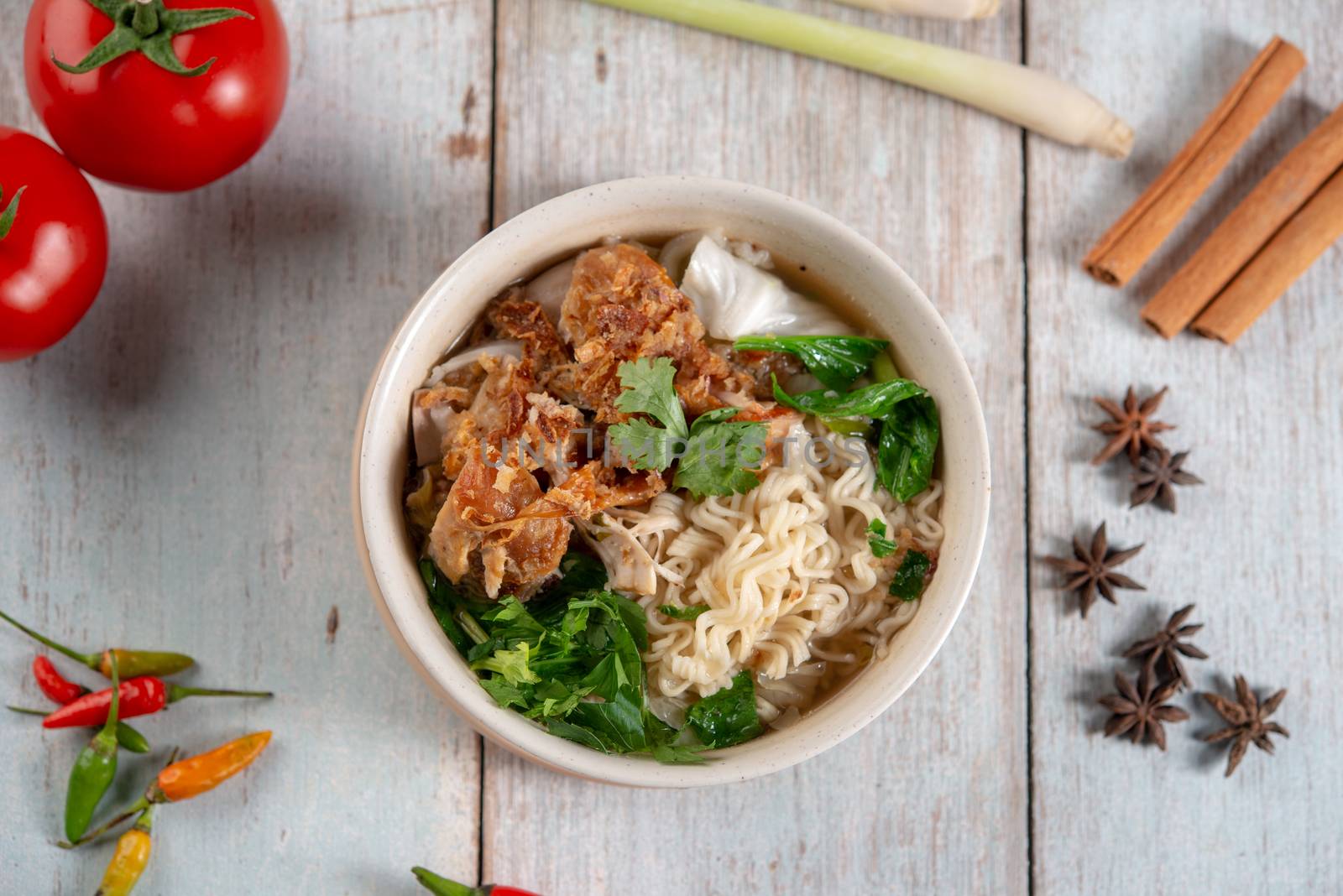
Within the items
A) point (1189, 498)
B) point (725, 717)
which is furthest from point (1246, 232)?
point (725, 717)

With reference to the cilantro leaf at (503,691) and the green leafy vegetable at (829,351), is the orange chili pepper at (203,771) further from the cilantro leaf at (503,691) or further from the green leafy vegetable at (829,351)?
the green leafy vegetable at (829,351)

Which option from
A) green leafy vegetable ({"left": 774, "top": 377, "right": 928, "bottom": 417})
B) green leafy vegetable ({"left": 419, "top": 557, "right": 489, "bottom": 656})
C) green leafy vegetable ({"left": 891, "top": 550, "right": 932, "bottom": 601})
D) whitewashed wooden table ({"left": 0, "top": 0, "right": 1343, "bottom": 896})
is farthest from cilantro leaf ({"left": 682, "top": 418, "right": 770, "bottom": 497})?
whitewashed wooden table ({"left": 0, "top": 0, "right": 1343, "bottom": 896})

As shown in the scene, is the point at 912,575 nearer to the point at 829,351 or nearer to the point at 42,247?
the point at 829,351

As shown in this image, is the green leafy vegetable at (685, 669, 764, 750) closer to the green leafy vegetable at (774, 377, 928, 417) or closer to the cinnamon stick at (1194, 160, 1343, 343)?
the green leafy vegetable at (774, 377, 928, 417)

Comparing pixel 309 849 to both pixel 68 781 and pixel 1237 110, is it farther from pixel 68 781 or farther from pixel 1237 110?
pixel 1237 110

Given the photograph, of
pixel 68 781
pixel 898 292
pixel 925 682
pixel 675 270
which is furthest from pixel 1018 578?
pixel 68 781
